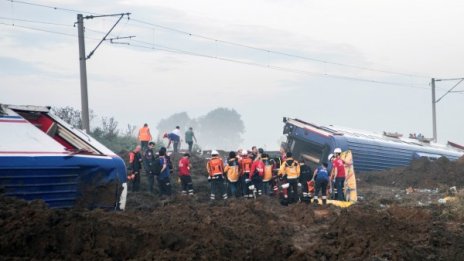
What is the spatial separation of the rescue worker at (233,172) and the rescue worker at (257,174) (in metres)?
0.43

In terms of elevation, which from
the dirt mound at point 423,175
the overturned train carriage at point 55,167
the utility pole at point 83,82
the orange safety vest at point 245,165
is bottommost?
the dirt mound at point 423,175

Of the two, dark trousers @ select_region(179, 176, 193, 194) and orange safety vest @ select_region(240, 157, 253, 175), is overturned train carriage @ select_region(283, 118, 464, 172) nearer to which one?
orange safety vest @ select_region(240, 157, 253, 175)

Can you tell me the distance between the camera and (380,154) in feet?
85.9

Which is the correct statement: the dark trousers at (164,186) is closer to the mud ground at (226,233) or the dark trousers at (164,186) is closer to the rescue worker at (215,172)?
the rescue worker at (215,172)

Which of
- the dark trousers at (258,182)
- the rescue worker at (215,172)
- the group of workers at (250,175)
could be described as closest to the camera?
the group of workers at (250,175)

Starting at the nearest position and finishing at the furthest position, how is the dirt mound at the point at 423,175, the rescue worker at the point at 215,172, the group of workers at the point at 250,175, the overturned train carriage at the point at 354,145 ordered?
the group of workers at the point at 250,175 → the rescue worker at the point at 215,172 → the overturned train carriage at the point at 354,145 → the dirt mound at the point at 423,175

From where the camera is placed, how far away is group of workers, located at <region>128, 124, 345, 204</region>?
57.7 feet

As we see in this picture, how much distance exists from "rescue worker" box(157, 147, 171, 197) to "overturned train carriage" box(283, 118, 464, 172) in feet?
22.2

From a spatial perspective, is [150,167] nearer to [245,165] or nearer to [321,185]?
[245,165]

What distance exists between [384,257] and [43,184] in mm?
5450

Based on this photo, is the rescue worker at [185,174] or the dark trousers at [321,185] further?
the rescue worker at [185,174]

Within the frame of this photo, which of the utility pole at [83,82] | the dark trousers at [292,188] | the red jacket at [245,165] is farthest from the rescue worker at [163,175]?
the utility pole at [83,82]

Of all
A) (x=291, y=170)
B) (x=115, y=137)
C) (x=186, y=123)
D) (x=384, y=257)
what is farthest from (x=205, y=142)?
(x=384, y=257)

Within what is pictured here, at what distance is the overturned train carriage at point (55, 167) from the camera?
402 inches
